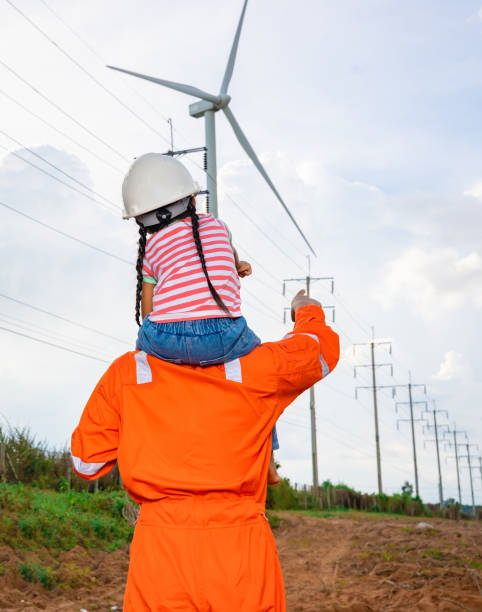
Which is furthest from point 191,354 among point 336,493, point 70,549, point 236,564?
point 336,493

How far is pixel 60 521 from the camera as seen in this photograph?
1083 centimetres

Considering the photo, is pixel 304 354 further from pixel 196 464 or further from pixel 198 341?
pixel 196 464

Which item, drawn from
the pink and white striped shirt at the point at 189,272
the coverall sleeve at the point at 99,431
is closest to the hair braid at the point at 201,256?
the pink and white striped shirt at the point at 189,272

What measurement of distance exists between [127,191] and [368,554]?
35.7 feet

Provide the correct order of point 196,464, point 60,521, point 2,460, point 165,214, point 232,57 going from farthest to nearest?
1. point 232,57
2. point 2,460
3. point 60,521
4. point 165,214
5. point 196,464

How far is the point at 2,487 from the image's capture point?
11805 mm

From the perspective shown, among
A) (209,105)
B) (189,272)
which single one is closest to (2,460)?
(209,105)

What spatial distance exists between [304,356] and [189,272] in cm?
55

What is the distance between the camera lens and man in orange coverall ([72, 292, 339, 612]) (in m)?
2.34

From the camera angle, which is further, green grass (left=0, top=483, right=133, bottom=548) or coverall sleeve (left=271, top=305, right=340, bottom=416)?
green grass (left=0, top=483, right=133, bottom=548)

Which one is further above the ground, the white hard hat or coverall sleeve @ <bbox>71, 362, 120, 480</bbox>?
the white hard hat

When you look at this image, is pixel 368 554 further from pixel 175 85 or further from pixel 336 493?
pixel 336 493

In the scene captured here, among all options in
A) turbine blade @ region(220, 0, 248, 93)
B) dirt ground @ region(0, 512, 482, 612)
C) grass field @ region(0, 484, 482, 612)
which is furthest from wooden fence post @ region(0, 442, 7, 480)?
turbine blade @ region(220, 0, 248, 93)

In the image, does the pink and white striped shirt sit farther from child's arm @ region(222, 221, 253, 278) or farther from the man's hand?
the man's hand
